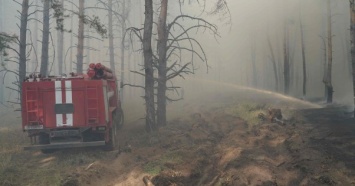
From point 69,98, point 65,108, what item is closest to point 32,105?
point 65,108

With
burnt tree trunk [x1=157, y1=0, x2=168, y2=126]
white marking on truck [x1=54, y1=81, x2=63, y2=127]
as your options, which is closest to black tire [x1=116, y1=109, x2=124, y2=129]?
burnt tree trunk [x1=157, y1=0, x2=168, y2=126]

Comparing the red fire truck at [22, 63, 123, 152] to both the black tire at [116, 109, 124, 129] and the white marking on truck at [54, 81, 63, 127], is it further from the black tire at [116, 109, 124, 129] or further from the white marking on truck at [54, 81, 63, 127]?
the black tire at [116, 109, 124, 129]

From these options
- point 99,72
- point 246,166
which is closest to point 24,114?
point 99,72

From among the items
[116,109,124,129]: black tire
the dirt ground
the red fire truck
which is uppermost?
the red fire truck

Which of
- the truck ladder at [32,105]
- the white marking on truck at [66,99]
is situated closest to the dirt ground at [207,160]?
the white marking on truck at [66,99]

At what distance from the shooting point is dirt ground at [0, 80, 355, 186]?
307 inches

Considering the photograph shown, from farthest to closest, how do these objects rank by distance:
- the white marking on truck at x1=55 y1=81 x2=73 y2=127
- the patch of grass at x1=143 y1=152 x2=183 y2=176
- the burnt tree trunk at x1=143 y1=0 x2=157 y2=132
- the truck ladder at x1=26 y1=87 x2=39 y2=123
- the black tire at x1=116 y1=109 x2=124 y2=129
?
the black tire at x1=116 y1=109 x2=124 y2=129
the burnt tree trunk at x1=143 y1=0 x2=157 y2=132
the white marking on truck at x1=55 y1=81 x2=73 y2=127
the truck ladder at x1=26 y1=87 x2=39 y2=123
the patch of grass at x1=143 y1=152 x2=183 y2=176

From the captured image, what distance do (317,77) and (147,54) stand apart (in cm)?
4330

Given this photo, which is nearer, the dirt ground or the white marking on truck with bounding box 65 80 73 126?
the dirt ground

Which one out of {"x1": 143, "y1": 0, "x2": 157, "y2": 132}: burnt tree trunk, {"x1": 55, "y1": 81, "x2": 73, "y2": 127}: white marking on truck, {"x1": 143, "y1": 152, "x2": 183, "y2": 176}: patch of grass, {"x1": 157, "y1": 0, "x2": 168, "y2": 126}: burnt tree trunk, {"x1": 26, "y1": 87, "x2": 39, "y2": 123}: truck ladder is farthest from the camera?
{"x1": 157, "y1": 0, "x2": 168, "y2": 126}: burnt tree trunk

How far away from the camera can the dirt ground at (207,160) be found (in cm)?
780

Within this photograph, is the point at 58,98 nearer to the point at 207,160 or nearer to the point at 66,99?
the point at 66,99

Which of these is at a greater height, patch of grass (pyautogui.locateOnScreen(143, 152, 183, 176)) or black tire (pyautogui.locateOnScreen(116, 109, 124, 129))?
black tire (pyautogui.locateOnScreen(116, 109, 124, 129))

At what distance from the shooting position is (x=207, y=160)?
9320 millimetres
